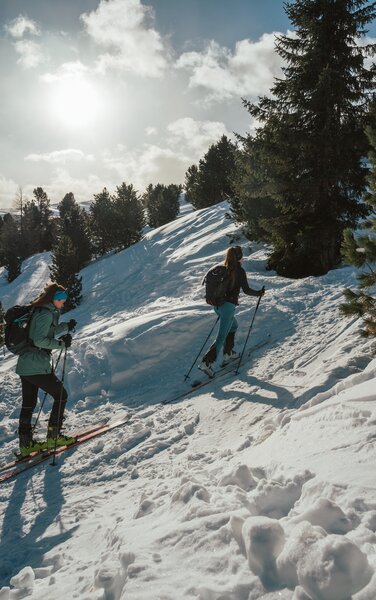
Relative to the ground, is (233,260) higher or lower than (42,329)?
lower

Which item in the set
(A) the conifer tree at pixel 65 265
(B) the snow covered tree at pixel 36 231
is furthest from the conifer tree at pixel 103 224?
(B) the snow covered tree at pixel 36 231

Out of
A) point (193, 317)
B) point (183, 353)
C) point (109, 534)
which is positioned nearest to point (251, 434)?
point (109, 534)

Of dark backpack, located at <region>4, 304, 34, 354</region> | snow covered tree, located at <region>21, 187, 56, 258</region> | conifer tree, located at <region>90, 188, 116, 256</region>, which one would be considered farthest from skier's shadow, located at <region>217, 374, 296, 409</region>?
snow covered tree, located at <region>21, 187, 56, 258</region>

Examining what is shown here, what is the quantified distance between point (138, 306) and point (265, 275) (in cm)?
493

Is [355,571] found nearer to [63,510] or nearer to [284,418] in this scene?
[284,418]

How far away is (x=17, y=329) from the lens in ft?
18.5

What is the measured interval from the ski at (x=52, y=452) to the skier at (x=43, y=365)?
0.11m

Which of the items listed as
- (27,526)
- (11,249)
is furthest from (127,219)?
(27,526)

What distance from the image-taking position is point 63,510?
4.52 m

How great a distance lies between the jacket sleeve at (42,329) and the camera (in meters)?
5.69

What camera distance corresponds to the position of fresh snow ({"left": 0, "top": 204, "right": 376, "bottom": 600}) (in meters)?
2.39

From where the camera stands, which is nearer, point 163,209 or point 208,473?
point 208,473

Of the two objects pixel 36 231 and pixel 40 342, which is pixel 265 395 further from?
pixel 36 231

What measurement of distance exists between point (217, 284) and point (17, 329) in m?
3.72
